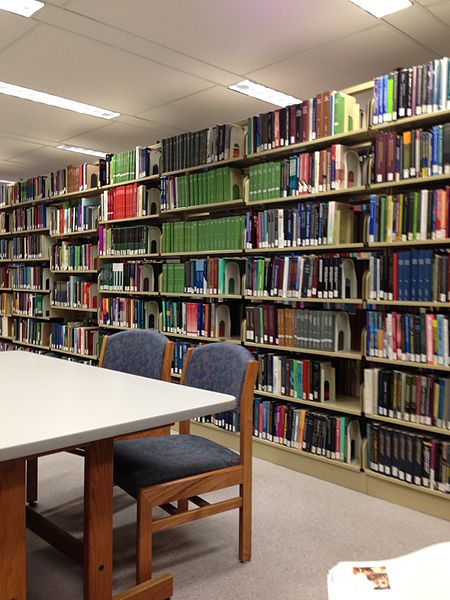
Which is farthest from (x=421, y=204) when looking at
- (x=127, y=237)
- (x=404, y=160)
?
(x=127, y=237)

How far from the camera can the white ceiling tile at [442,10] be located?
2.82 meters

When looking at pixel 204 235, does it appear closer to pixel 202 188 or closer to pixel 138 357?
pixel 202 188

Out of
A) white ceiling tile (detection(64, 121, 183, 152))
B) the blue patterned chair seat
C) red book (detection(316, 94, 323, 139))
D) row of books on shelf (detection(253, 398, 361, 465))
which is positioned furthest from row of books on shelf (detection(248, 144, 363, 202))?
white ceiling tile (detection(64, 121, 183, 152))

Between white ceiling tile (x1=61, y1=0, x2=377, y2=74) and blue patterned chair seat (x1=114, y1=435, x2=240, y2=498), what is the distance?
88.8 inches

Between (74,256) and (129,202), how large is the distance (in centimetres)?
108

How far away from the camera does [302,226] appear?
3227 millimetres

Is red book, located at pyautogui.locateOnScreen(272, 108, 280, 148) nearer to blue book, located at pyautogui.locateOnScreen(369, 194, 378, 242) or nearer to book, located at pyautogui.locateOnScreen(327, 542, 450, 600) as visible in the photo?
blue book, located at pyautogui.locateOnScreen(369, 194, 378, 242)

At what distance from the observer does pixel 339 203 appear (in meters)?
3.09

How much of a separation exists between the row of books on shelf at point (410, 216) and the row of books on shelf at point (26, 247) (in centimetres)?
392

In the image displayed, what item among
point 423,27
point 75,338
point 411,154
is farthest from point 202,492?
point 75,338

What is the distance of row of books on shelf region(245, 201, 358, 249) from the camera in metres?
3.08

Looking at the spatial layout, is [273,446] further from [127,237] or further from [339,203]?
[127,237]

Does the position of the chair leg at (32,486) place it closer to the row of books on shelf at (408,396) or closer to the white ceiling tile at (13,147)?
the row of books on shelf at (408,396)

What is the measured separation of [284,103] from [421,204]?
7.04 ft
